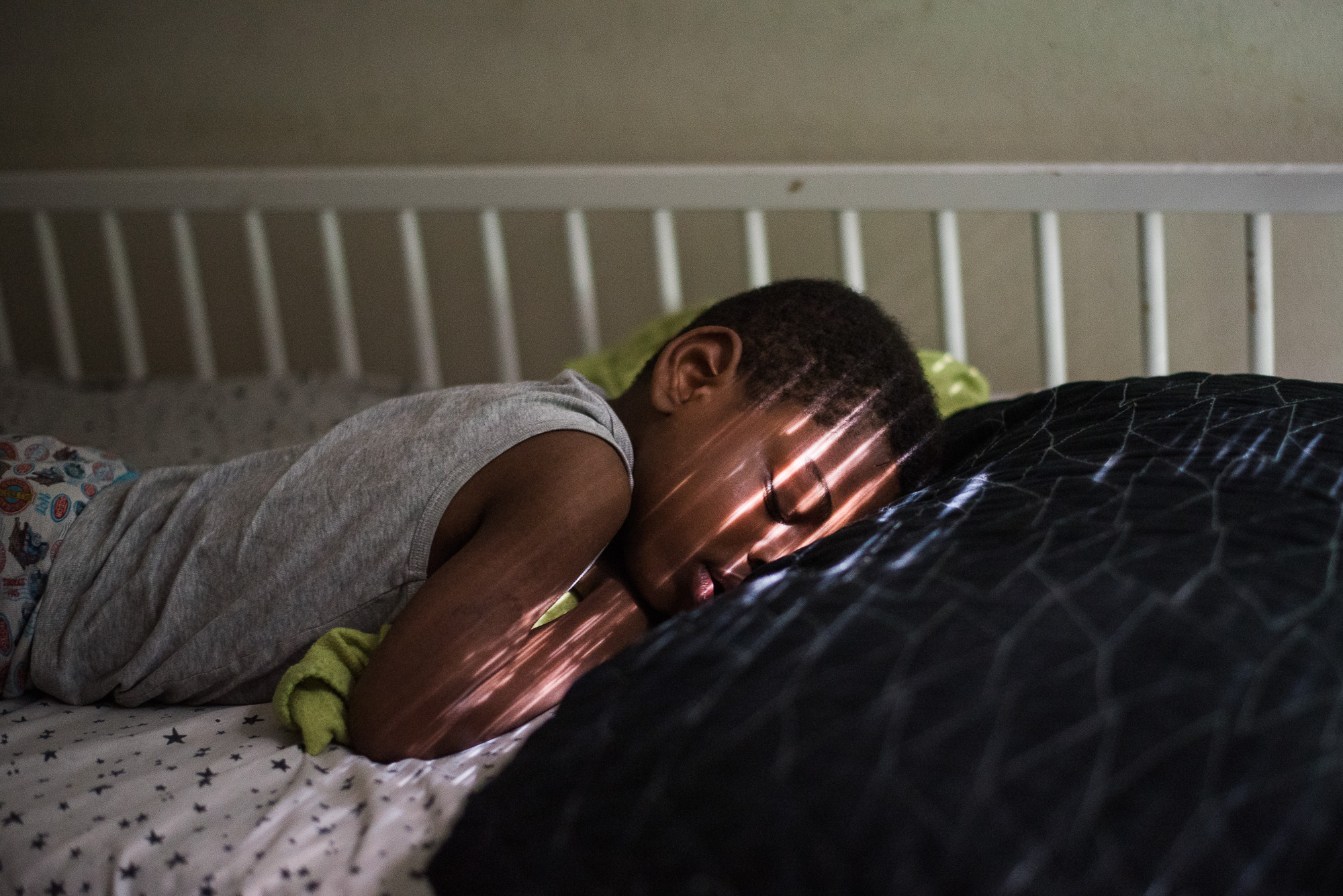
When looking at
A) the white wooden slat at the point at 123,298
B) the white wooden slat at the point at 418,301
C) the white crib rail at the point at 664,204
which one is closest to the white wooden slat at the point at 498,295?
the white crib rail at the point at 664,204

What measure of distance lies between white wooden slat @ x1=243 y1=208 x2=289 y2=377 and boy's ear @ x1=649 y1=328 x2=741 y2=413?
0.87 m

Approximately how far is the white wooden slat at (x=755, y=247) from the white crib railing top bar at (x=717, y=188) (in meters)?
0.02

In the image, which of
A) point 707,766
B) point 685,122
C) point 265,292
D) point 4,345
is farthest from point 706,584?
point 4,345

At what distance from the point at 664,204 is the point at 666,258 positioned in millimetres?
75

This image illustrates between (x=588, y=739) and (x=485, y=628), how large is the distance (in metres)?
0.18

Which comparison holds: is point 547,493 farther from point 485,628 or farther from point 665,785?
point 665,785

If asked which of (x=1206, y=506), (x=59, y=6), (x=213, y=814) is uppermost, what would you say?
(x=59, y=6)

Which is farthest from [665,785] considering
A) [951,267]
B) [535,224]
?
[535,224]

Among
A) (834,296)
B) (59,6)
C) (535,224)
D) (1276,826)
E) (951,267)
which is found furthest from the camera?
(59,6)

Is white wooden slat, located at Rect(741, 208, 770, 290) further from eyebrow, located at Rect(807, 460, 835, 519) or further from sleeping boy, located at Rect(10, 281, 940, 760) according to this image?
eyebrow, located at Rect(807, 460, 835, 519)

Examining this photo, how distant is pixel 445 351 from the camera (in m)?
1.81

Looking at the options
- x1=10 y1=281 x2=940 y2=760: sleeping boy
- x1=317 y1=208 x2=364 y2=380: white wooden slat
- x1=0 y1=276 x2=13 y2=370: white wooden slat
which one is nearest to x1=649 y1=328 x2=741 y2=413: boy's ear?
x1=10 y1=281 x2=940 y2=760: sleeping boy

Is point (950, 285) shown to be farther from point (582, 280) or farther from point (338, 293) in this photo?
point (338, 293)

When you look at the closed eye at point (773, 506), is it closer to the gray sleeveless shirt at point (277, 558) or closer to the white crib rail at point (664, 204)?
the gray sleeveless shirt at point (277, 558)
